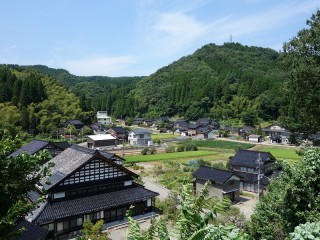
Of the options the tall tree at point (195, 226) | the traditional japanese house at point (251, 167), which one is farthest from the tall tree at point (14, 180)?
the traditional japanese house at point (251, 167)

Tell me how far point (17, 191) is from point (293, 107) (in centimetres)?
1617

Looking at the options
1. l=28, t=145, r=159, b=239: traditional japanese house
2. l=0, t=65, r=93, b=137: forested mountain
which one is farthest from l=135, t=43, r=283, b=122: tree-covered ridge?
l=28, t=145, r=159, b=239: traditional japanese house

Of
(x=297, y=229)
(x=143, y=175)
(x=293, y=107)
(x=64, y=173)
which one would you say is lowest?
(x=143, y=175)

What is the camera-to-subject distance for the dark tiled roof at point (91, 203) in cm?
2014

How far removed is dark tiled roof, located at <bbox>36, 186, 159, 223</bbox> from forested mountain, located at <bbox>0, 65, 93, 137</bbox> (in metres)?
47.2

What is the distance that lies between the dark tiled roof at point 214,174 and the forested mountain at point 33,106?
156 ft

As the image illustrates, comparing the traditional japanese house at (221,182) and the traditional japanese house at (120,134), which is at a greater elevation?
the traditional japanese house at (120,134)

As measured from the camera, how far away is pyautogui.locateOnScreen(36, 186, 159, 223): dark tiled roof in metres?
20.1

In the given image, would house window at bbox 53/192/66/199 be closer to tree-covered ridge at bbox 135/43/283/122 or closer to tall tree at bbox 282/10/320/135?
tall tree at bbox 282/10/320/135

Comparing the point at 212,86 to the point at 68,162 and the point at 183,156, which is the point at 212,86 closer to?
the point at 183,156

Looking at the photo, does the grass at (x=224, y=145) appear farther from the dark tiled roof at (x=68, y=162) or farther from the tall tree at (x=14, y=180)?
the tall tree at (x=14, y=180)

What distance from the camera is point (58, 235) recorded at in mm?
20453

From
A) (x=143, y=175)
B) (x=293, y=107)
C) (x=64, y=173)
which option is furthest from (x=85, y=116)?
(x=293, y=107)

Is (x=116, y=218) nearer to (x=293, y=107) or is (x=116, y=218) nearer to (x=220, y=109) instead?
(x=293, y=107)
